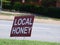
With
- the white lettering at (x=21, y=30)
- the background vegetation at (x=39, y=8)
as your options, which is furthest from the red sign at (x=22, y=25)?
the background vegetation at (x=39, y=8)

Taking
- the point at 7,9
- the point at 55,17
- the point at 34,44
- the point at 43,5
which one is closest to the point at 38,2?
the point at 43,5

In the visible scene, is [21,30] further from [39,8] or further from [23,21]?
[39,8]

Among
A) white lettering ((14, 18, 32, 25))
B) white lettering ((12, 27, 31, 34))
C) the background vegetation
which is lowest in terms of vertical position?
the background vegetation

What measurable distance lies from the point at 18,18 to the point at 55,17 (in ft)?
59.9

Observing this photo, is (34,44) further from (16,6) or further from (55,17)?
(16,6)

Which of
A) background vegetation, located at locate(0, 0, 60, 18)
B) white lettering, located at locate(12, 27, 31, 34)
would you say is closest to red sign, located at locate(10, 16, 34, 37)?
white lettering, located at locate(12, 27, 31, 34)

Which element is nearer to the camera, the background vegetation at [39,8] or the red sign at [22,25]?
the red sign at [22,25]

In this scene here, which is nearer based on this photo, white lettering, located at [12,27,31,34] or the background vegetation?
white lettering, located at [12,27,31,34]

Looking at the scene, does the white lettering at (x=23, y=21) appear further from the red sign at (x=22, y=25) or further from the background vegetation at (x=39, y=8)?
the background vegetation at (x=39, y=8)

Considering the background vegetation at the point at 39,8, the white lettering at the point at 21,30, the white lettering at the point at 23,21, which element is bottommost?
the background vegetation at the point at 39,8

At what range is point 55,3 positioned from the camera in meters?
31.5

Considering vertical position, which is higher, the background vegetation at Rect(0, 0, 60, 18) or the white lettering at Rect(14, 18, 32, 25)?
the white lettering at Rect(14, 18, 32, 25)

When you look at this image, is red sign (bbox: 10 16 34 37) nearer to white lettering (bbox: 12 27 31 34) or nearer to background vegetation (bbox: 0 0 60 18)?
white lettering (bbox: 12 27 31 34)

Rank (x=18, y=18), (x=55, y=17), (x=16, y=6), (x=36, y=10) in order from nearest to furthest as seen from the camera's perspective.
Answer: (x=18, y=18) → (x=55, y=17) → (x=36, y=10) → (x=16, y=6)
